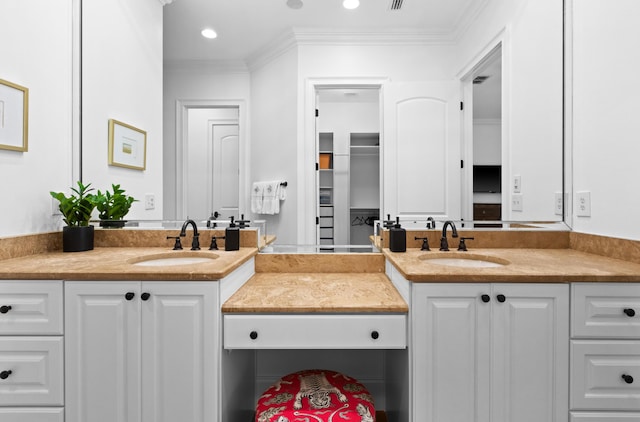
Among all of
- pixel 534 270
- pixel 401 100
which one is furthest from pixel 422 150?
pixel 534 270

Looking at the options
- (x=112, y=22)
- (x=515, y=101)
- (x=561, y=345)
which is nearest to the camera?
(x=561, y=345)

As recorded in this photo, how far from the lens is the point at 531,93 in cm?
168

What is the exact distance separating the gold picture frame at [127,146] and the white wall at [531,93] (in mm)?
1957

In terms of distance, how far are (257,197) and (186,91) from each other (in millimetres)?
695

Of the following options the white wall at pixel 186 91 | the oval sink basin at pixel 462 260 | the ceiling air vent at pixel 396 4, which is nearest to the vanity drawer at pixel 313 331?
the oval sink basin at pixel 462 260

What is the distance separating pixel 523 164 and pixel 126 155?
7.26 feet

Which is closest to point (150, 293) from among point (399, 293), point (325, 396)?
point (325, 396)

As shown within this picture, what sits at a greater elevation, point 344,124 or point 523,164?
point 344,124

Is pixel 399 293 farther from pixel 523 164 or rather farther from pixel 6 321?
pixel 6 321

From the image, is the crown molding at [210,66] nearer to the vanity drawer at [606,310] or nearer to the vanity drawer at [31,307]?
the vanity drawer at [31,307]

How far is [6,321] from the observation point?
1.10 meters

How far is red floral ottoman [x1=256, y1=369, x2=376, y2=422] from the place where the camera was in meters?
1.06

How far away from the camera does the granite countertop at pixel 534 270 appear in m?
1.07

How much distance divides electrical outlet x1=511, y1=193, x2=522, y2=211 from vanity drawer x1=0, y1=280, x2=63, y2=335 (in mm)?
2084
